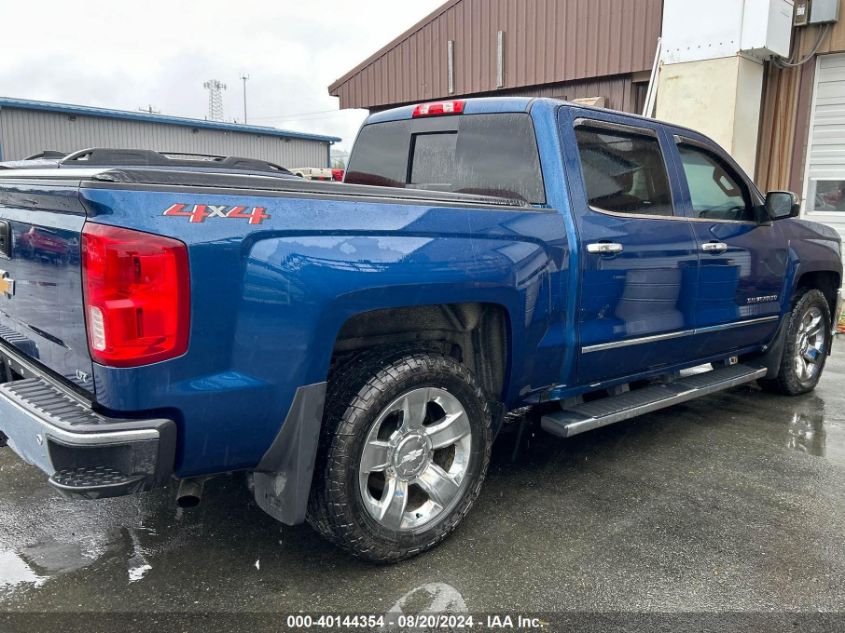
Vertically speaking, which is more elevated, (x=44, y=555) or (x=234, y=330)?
(x=234, y=330)

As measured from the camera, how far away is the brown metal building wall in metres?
10.4

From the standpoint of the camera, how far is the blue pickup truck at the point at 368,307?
2146 mm

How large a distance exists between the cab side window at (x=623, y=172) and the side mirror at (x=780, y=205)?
1.02 meters

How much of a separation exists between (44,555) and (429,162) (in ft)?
8.63

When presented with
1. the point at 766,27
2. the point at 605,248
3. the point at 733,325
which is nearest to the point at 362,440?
Result: the point at 605,248

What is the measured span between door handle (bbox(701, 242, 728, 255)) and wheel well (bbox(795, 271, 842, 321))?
132cm

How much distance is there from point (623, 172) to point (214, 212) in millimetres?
2345

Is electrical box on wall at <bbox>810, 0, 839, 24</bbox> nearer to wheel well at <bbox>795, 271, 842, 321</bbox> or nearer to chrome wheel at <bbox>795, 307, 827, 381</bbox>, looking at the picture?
wheel well at <bbox>795, 271, 842, 321</bbox>

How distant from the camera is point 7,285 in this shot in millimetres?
2713

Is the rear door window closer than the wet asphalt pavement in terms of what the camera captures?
No

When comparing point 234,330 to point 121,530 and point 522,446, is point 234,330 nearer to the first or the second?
Answer: point 121,530

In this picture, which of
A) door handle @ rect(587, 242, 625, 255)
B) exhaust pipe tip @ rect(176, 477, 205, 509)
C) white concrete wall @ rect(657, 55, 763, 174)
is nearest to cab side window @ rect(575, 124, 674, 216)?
door handle @ rect(587, 242, 625, 255)

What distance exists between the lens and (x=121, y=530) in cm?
309

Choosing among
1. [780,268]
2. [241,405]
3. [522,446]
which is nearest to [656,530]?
[522,446]
